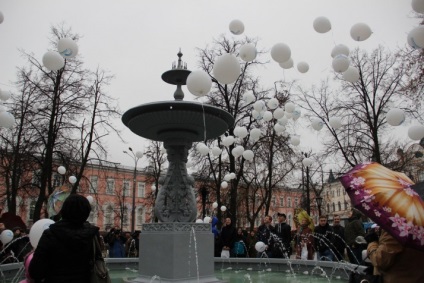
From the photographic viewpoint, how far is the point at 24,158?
2234 centimetres

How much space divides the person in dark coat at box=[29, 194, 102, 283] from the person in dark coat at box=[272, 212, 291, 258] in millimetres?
8577

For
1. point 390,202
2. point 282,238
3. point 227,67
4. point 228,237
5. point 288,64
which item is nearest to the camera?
point 390,202

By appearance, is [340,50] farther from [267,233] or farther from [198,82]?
[267,233]

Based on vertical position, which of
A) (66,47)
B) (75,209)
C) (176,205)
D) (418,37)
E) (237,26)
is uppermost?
(237,26)

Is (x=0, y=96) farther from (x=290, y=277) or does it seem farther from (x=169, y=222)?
(x=290, y=277)

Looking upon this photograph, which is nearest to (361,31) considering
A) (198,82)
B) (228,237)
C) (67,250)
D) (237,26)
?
(237,26)

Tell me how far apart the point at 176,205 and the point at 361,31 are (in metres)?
5.52

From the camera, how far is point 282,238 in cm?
1145

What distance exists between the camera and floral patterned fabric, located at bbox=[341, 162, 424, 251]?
3037 millimetres

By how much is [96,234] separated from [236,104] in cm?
2014

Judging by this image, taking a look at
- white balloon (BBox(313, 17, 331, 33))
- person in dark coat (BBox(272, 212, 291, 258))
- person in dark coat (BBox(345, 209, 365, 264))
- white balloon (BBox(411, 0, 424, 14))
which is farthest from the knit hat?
person in dark coat (BBox(272, 212, 291, 258))

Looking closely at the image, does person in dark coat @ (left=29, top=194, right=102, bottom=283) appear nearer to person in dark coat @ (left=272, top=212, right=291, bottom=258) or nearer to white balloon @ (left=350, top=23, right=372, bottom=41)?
white balloon @ (left=350, top=23, right=372, bottom=41)

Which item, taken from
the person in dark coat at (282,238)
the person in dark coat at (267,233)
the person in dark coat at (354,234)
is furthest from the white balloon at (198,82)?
the person in dark coat at (267,233)

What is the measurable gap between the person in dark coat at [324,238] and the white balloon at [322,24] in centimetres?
505
